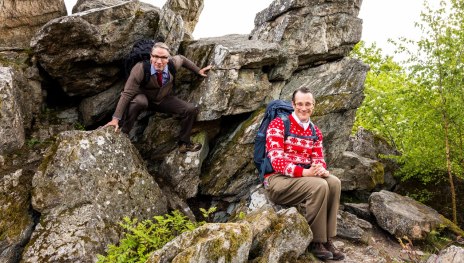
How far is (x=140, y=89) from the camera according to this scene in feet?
35.2

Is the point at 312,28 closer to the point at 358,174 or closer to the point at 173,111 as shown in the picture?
the point at 173,111

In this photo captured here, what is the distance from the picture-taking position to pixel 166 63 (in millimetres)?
10391

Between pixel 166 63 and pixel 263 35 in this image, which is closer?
pixel 166 63

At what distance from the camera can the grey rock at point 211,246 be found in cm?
682

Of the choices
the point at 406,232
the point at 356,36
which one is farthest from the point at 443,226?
the point at 356,36

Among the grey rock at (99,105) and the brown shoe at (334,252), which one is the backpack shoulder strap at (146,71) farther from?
the brown shoe at (334,252)

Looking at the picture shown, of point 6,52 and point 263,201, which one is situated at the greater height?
point 6,52

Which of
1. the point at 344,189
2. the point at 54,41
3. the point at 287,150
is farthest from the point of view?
the point at 344,189

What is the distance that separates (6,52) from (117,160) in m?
5.62

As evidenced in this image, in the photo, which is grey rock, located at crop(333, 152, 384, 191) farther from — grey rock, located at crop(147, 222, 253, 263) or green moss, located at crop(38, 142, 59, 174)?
green moss, located at crop(38, 142, 59, 174)

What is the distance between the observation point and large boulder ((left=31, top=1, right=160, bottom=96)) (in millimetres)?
11000

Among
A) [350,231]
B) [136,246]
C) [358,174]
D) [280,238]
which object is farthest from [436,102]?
[136,246]

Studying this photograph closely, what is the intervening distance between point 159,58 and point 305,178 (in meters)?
5.30

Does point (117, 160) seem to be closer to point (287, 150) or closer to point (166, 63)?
point (166, 63)
